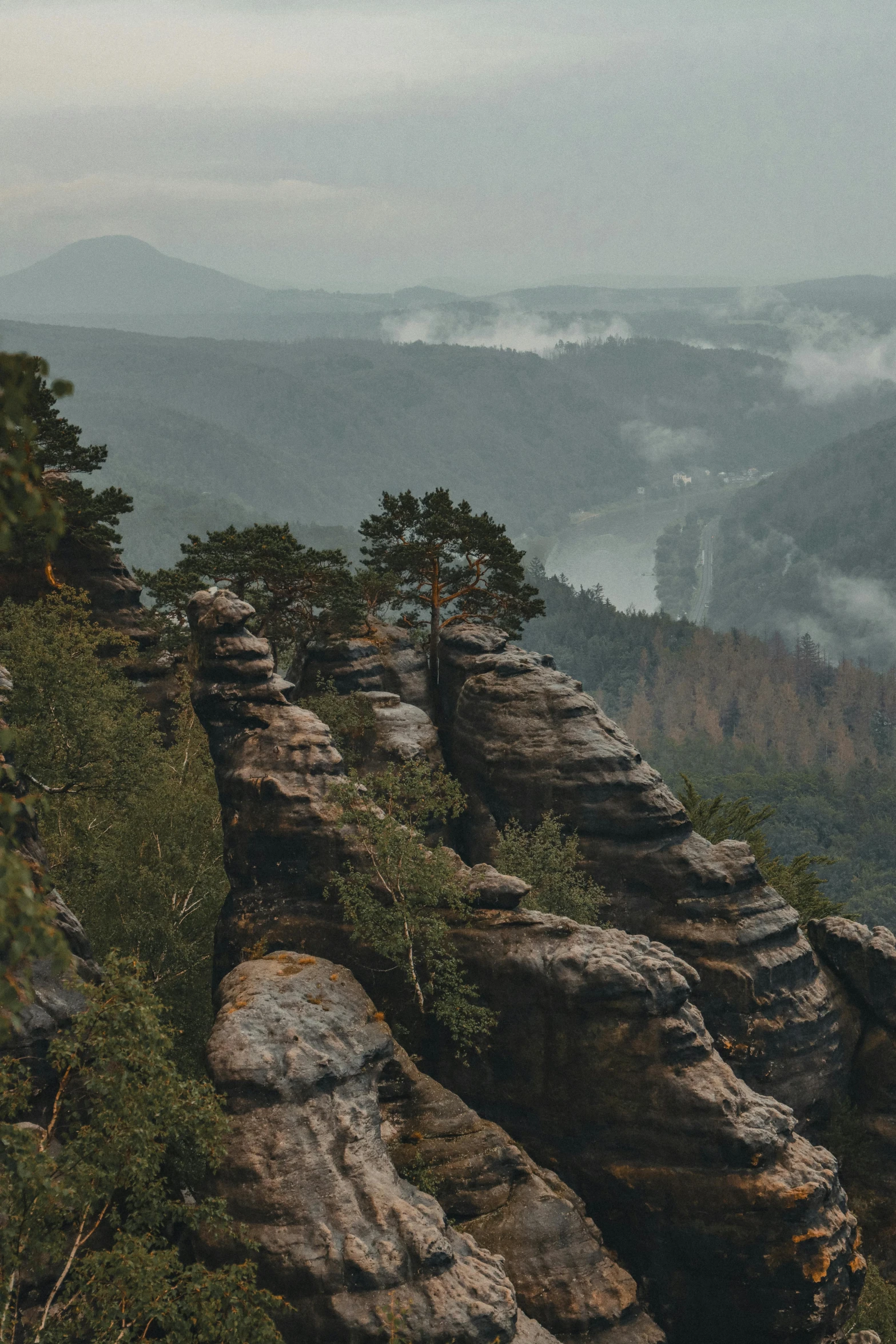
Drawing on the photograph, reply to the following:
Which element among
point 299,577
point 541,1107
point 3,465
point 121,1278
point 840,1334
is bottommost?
point 840,1334

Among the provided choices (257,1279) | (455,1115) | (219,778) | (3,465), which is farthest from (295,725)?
(3,465)

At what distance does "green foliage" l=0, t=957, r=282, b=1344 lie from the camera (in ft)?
75.8

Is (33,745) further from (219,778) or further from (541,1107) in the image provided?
(541,1107)

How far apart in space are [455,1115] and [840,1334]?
1590 centimetres

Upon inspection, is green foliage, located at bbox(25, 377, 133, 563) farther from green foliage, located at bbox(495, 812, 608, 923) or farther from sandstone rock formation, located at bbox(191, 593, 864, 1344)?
green foliage, located at bbox(495, 812, 608, 923)

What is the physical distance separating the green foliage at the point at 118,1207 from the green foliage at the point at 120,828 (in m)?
13.2

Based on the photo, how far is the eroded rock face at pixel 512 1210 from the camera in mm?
35719

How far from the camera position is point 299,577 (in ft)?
234

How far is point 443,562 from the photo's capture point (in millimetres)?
79875

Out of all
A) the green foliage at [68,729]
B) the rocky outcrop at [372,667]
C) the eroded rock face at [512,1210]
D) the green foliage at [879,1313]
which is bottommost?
the green foliage at [879,1313]

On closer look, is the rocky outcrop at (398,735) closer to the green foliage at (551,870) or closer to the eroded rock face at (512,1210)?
the green foliage at (551,870)

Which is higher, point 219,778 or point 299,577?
point 299,577

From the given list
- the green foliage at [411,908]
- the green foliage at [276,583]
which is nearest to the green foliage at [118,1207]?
the green foliage at [411,908]

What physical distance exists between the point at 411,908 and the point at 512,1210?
417 inches
